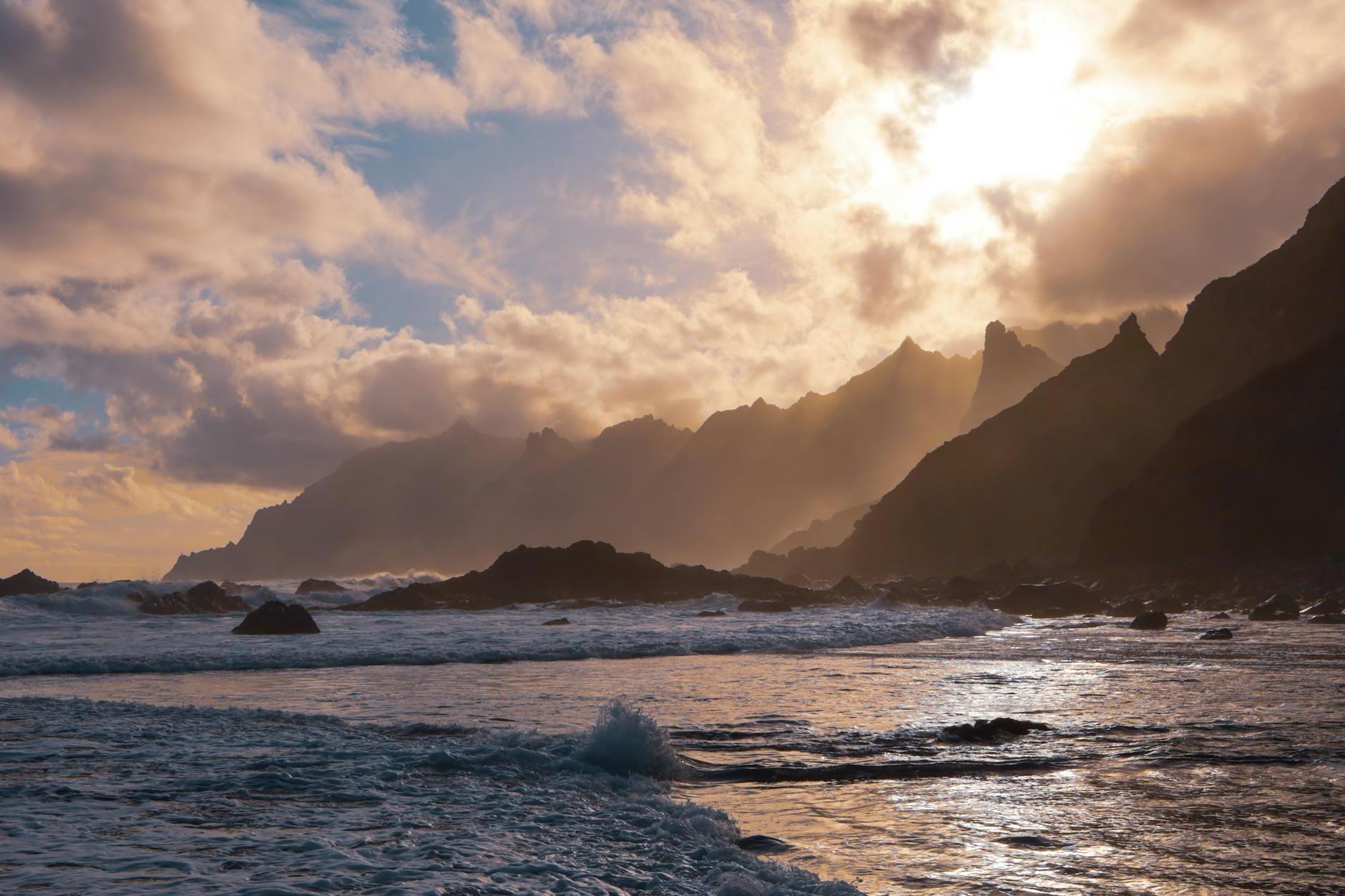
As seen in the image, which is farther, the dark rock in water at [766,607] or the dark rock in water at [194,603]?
the dark rock in water at [766,607]

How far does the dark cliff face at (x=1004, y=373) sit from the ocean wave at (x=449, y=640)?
128334mm

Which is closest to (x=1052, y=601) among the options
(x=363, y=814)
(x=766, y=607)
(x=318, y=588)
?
(x=766, y=607)

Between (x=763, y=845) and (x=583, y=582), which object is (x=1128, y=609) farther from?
(x=763, y=845)

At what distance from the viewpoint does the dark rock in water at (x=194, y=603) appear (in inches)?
2183

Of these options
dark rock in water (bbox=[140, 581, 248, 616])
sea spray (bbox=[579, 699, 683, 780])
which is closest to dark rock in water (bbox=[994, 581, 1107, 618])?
sea spray (bbox=[579, 699, 683, 780])

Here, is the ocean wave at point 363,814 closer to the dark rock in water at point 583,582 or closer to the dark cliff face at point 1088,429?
the dark rock in water at point 583,582

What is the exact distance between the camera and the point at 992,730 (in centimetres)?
1354

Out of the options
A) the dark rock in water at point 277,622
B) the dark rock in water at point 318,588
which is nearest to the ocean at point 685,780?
the dark rock in water at point 277,622

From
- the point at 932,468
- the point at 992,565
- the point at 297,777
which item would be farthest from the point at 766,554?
the point at 297,777

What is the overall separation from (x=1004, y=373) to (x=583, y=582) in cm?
12436

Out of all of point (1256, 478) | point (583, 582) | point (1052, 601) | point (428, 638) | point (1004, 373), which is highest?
point (1004, 373)

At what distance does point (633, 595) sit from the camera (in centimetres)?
7331

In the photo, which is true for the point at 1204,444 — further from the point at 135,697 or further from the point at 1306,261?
the point at 135,697

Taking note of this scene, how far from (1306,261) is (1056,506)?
3866cm
